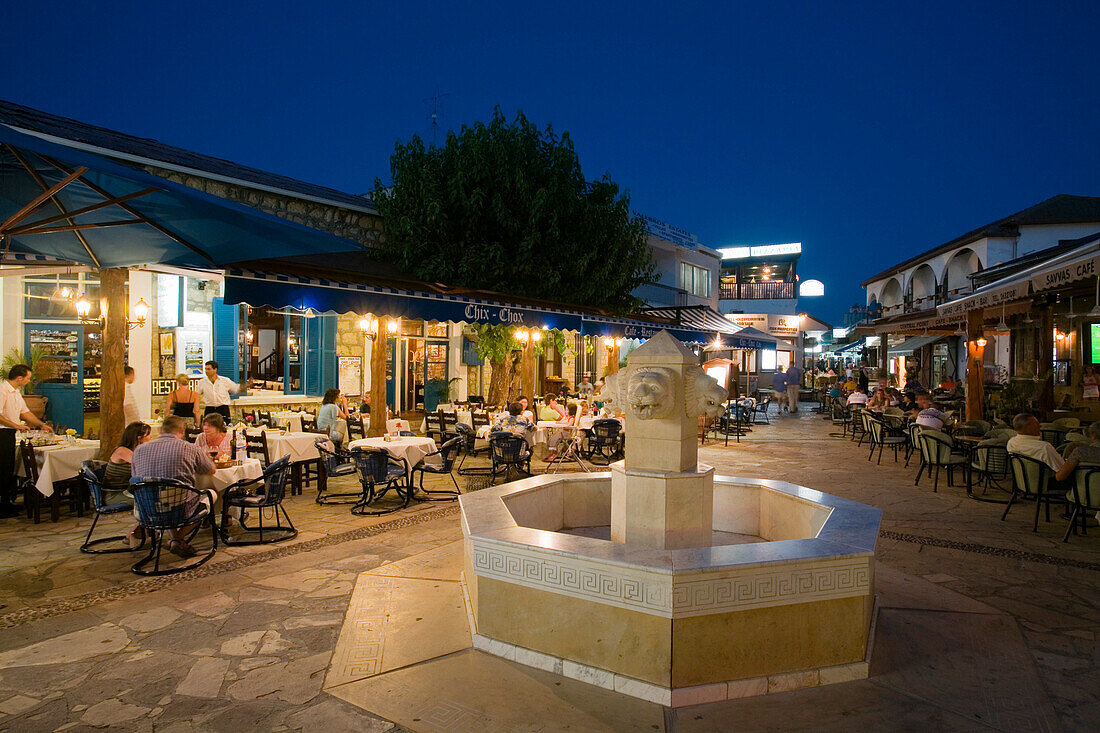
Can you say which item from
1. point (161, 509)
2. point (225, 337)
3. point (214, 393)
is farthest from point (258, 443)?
point (225, 337)

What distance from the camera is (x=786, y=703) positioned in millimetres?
3350

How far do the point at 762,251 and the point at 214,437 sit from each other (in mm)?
44388

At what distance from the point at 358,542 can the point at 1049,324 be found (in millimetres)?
12711

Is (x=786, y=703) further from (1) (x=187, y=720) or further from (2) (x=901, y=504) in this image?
(2) (x=901, y=504)

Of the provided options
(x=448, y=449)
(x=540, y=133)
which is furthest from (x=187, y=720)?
(x=540, y=133)

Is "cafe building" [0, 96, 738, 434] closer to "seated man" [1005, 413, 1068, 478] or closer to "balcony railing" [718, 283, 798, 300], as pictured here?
"seated man" [1005, 413, 1068, 478]

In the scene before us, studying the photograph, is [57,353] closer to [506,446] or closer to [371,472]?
[371,472]

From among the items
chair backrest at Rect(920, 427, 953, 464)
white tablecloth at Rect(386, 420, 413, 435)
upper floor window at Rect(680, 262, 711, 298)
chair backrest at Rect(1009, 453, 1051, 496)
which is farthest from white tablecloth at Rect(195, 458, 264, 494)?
upper floor window at Rect(680, 262, 711, 298)

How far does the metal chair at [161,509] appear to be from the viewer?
5477mm

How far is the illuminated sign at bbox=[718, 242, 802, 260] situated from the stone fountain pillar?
133ft

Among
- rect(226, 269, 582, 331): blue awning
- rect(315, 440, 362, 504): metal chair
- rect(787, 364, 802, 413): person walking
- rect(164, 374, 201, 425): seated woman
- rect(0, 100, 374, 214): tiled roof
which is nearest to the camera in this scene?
rect(226, 269, 582, 331): blue awning

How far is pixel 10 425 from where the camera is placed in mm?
7520

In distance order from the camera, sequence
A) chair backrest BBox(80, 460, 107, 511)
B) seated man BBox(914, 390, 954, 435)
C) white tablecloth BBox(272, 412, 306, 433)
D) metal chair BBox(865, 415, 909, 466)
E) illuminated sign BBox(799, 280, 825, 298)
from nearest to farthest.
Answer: chair backrest BBox(80, 460, 107, 511), seated man BBox(914, 390, 954, 435), white tablecloth BBox(272, 412, 306, 433), metal chair BBox(865, 415, 909, 466), illuminated sign BBox(799, 280, 825, 298)

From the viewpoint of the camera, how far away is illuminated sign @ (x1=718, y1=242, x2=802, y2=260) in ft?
145
